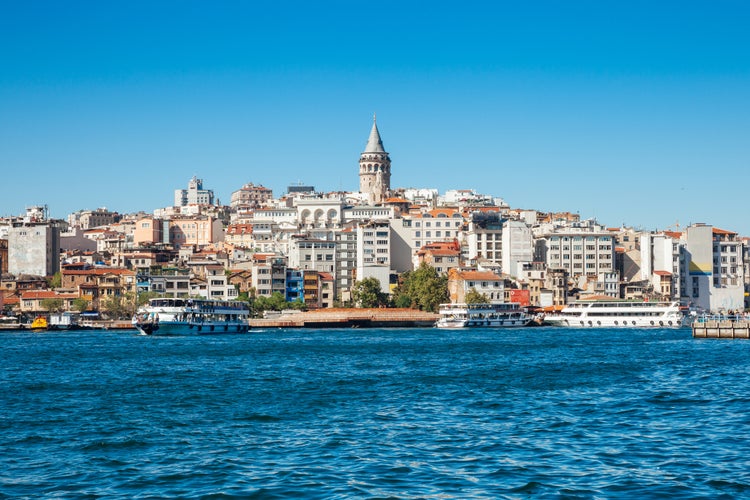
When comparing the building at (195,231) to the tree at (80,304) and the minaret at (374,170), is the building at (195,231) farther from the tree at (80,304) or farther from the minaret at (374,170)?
the tree at (80,304)

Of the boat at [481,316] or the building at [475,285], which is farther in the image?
the building at [475,285]

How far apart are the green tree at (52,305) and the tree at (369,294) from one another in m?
26.5

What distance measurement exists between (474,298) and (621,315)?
1274 centimetres

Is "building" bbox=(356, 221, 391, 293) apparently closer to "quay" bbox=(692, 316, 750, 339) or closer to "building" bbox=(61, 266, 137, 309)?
"building" bbox=(61, 266, 137, 309)

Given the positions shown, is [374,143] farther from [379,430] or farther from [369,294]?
[379,430]

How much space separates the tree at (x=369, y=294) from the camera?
96.5 m

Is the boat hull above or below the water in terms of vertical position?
above

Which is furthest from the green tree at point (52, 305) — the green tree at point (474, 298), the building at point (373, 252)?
the green tree at point (474, 298)

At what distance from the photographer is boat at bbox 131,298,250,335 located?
73.2 m

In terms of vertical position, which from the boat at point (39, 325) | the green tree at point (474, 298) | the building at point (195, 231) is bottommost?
the boat at point (39, 325)

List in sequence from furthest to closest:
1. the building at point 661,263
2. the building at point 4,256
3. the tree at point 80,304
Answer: the building at point 4,256, the building at point 661,263, the tree at point 80,304

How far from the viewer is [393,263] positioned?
111000mm

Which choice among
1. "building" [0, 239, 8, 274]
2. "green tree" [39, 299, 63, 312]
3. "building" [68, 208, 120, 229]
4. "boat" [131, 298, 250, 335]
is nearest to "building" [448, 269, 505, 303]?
"boat" [131, 298, 250, 335]

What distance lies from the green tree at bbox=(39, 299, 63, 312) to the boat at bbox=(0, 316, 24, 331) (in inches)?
141
